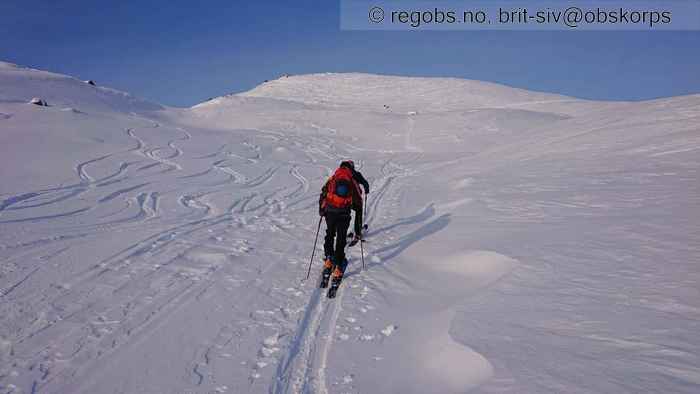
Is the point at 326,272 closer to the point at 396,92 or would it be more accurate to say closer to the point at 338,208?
the point at 338,208

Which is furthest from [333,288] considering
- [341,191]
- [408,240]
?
[408,240]

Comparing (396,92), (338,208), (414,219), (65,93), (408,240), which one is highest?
(396,92)

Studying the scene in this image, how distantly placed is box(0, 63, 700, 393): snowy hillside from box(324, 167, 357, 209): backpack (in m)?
1.27

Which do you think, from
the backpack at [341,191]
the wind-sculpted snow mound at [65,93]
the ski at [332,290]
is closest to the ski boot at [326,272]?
the ski at [332,290]

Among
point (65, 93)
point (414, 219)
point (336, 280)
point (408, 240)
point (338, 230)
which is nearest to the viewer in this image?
point (336, 280)

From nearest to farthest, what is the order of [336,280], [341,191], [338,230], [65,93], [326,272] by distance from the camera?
[336,280] → [326,272] → [341,191] → [338,230] → [65,93]

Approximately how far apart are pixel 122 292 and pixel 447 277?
4.95 m

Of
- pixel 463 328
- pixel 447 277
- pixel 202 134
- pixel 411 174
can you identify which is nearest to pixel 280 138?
pixel 202 134

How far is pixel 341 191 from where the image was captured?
20.7 ft

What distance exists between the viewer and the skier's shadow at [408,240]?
7501 millimetres

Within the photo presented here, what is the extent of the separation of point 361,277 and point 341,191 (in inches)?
58.3

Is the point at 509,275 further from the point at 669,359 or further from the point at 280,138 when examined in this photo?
the point at 280,138

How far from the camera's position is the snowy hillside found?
3.80m

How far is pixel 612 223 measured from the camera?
289 inches
